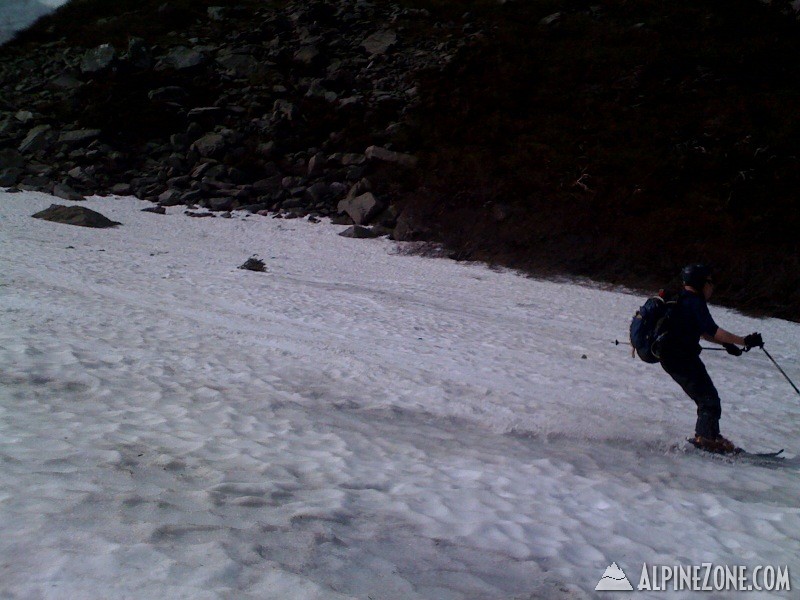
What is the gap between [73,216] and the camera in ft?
62.5

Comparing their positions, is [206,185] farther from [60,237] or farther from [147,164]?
[60,237]

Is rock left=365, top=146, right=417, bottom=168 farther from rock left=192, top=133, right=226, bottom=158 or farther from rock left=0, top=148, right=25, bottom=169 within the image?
rock left=0, top=148, right=25, bottom=169

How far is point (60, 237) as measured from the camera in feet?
54.3

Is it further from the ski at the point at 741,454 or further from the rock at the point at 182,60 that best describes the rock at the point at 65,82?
the ski at the point at 741,454

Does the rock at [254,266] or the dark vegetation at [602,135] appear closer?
the rock at [254,266]

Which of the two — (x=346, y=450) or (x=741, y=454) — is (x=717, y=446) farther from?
(x=346, y=450)

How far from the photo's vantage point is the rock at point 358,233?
20.4m

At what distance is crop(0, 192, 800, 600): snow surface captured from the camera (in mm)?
3096

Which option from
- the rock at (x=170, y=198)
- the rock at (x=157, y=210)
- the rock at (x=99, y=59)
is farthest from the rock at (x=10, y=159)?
the rock at (x=157, y=210)

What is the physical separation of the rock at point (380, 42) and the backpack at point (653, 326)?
3158 cm

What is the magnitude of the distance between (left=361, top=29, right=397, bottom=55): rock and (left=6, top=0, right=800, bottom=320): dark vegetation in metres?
1.47

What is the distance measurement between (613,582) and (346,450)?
249 centimetres

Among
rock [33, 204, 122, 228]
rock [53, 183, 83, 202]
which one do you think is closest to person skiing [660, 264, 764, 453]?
rock [33, 204, 122, 228]

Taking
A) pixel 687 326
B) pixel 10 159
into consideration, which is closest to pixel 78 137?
pixel 10 159
